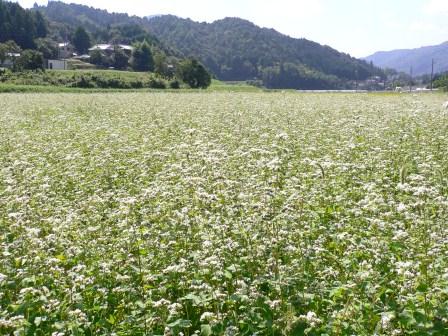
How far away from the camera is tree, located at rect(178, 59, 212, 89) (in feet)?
330

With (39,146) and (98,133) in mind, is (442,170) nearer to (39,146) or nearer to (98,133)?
(39,146)

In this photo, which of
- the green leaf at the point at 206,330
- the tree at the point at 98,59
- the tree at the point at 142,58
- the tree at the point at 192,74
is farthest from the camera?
the tree at the point at 98,59

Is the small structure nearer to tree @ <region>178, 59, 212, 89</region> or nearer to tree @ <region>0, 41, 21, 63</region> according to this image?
tree @ <region>0, 41, 21, 63</region>

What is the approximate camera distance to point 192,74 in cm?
10088

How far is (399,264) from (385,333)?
25.7 inches

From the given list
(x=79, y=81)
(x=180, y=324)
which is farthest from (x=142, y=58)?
(x=180, y=324)

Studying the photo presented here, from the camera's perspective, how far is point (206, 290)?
15.9 feet

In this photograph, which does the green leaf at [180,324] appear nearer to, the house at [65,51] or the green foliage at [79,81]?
the green foliage at [79,81]

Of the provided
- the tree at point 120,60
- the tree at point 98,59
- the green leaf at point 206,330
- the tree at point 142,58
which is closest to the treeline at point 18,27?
the tree at point 98,59

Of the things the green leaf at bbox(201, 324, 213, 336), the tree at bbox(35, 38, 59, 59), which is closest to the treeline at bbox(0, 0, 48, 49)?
the tree at bbox(35, 38, 59, 59)

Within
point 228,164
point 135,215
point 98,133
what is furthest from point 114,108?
point 135,215

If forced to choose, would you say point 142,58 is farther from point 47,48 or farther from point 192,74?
point 192,74

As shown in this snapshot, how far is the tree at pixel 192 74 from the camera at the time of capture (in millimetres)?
100438

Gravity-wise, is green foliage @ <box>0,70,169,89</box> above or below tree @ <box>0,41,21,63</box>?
below
